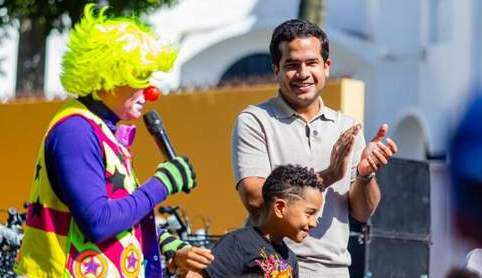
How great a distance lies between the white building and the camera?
65.7 feet

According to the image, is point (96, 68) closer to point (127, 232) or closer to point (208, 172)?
point (127, 232)

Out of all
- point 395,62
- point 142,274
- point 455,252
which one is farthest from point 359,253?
point 395,62

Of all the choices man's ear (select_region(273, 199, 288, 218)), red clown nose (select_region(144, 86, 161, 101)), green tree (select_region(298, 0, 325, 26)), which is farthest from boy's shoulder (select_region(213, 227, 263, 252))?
green tree (select_region(298, 0, 325, 26))

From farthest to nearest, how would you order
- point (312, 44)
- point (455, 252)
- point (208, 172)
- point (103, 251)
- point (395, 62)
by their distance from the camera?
point (395, 62)
point (208, 172)
point (455, 252)
point (312, 44)
point (103, 251)

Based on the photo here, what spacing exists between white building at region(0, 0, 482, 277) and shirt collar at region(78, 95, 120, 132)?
1537 cm

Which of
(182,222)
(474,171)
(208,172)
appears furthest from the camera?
(208,172)

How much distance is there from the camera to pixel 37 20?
14016 mm

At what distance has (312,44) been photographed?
5.04 m

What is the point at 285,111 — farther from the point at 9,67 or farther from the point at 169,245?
the point at 9,67

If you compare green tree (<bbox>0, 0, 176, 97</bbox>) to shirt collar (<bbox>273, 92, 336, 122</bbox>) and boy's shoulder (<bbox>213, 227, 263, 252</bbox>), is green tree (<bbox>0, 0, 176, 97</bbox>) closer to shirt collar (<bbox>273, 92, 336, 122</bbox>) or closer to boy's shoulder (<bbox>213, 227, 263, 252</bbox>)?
shirt collar (<bbox>273, 92, 336, 122</bbox>)

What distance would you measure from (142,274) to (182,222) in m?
5.43

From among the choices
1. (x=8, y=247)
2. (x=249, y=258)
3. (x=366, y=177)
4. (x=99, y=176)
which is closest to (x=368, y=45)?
(x=8, y=247)

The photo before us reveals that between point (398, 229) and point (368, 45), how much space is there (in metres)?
11.4

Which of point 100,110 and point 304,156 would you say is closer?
point 100,110
